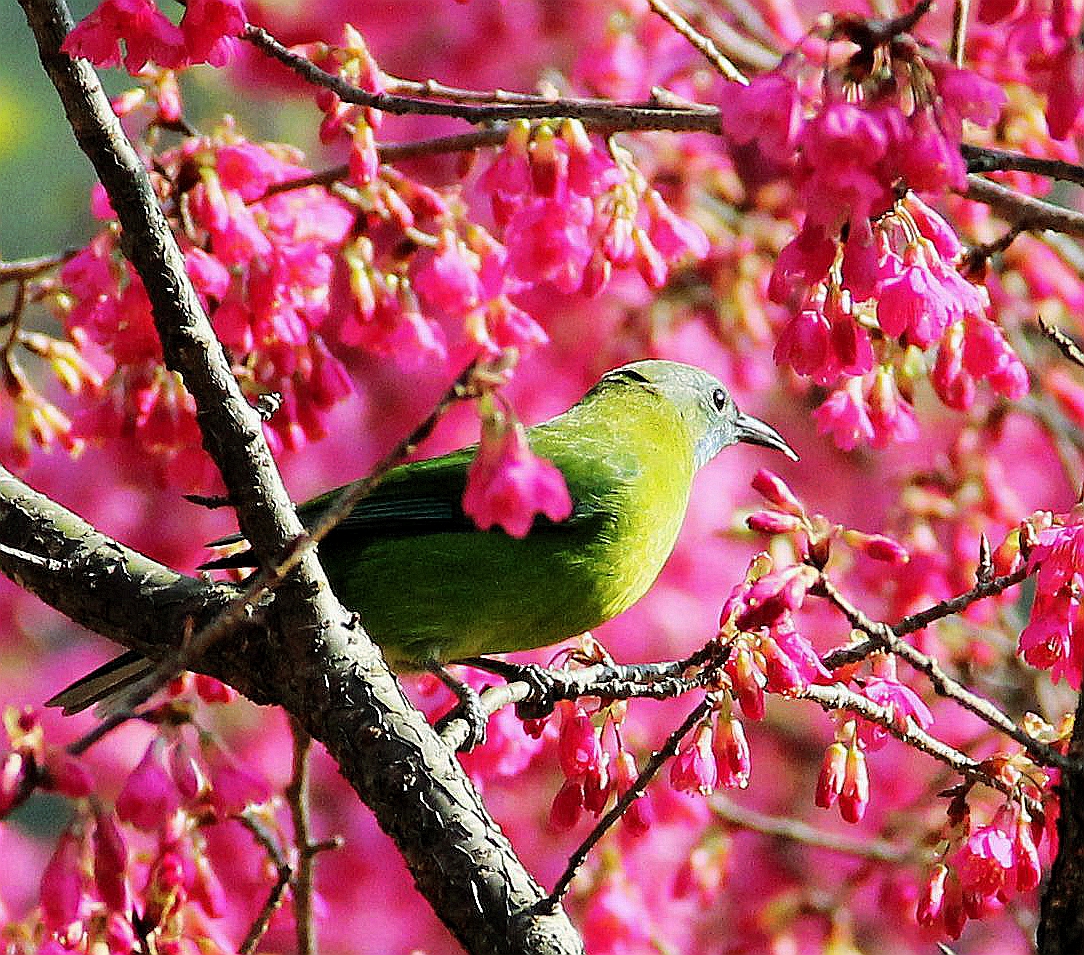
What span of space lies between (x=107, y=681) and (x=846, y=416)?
1.31 m

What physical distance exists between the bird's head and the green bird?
215 millimetres

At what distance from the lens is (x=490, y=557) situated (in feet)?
9.22

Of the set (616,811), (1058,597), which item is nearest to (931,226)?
(1058,597)

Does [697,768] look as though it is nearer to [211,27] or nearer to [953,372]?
[953,372]

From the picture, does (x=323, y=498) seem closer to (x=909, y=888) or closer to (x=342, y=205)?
(x=342, y=205)

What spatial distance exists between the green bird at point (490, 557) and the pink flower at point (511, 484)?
99 centimetres

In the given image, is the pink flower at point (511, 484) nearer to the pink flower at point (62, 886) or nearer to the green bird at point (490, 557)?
the pink flower at point (62, 886)

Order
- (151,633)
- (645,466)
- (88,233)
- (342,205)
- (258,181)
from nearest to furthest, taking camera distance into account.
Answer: (151,633)
(258,181)
(342,205)
(645,466)
(88,233)

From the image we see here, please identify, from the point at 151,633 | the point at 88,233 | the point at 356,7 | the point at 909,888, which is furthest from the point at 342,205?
the point at 88,233

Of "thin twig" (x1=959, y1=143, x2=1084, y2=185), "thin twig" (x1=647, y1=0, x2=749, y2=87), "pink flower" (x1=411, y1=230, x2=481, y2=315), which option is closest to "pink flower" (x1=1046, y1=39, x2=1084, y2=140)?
"thin twig" (x1=959, y1=143, x2=1084, y2=185)

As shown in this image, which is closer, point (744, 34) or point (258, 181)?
point (258, 181)

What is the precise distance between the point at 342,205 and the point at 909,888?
162cm

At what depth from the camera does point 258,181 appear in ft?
8.50

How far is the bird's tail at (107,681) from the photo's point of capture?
2672mm
